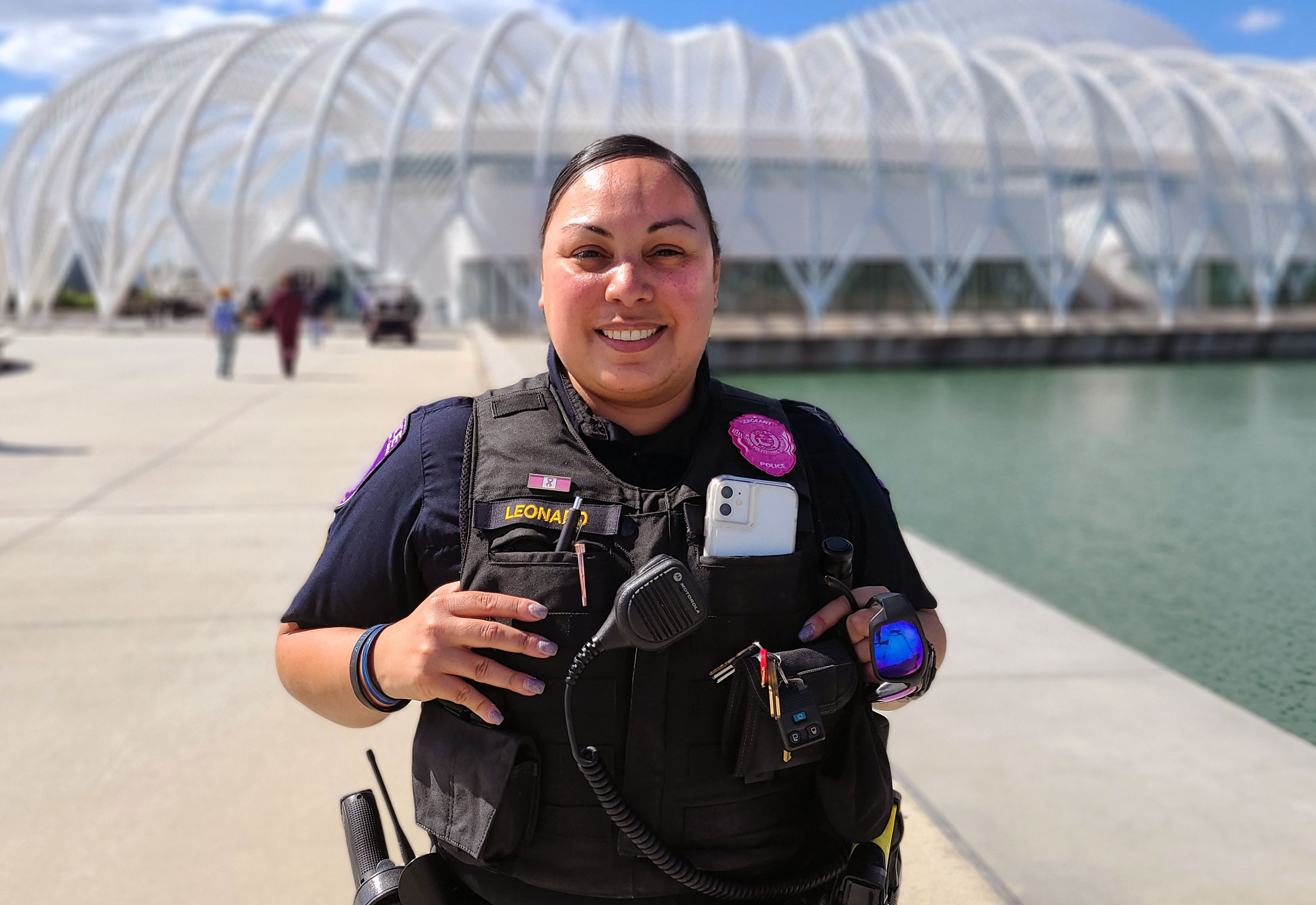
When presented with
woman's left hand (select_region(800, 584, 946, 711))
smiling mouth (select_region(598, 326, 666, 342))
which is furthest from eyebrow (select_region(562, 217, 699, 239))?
woman's left hand (select_region(800, 584, 946, 711))

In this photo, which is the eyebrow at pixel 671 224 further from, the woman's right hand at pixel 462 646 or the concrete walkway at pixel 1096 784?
the concrete walkway at pixel 1096 784

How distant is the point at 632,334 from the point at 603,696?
550 mm

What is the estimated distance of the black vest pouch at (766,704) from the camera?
1.57 metres

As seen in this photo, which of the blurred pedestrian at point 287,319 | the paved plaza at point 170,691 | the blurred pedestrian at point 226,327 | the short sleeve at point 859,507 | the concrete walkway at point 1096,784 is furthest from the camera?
the blurred pedestrian at point 287,319

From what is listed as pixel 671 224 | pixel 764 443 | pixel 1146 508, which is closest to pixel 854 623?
pixel 764 443

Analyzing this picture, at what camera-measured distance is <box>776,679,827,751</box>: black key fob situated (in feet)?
5.11

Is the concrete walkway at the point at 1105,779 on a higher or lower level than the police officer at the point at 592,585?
lower

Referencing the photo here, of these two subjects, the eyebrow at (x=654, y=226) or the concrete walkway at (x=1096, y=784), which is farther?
the concrete walkway at (x=1096, y=784)

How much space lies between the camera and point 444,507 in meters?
1.67

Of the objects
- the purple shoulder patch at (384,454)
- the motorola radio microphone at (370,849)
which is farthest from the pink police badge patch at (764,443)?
the motorola radio microphone at (370,849)

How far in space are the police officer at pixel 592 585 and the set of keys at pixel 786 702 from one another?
0.07 metres

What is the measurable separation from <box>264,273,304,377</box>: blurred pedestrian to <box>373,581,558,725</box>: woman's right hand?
60.4 ft

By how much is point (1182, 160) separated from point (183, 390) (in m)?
46.3

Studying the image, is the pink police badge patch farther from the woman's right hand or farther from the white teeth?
the woman's right hand
